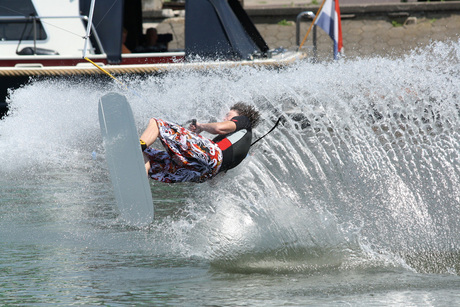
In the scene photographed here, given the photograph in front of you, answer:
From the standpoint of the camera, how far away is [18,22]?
10703mm

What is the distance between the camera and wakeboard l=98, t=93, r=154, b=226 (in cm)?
529

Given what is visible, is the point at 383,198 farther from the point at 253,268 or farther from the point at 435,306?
the point at 435,306

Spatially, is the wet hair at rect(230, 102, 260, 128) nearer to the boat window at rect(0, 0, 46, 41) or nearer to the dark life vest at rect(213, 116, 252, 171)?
the dark life vest at rect(213, 116, 252, 171)

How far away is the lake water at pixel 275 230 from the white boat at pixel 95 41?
2.05 m

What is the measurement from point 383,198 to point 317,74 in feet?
12.1

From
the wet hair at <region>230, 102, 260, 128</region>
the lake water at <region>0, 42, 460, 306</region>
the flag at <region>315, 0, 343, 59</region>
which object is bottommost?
the lake water at <region>0, 42, 460, 306</region>

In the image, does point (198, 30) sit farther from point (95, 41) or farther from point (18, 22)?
point (18, 22)

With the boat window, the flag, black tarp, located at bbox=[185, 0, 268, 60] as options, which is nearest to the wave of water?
black tarp, located at bbox=[185, 0, 268, 60]

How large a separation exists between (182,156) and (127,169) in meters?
0.45

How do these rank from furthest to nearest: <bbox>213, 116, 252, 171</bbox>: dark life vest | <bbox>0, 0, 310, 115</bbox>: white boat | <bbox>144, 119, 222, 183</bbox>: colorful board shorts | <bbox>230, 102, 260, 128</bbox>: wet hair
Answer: <bbox>0, 0, 310, 115</bbox>: white boat, <bbox>230, 102, 260, 128</bbox>: wet hair, <bbox>213, 116, 252, 171</bbox>: dark life vest, <bbox>144, 119, 222, 183</bbox>: colorful board shorts

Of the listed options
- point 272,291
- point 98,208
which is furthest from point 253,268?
point 98,208

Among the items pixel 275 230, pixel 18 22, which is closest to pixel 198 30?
pixel 18 22

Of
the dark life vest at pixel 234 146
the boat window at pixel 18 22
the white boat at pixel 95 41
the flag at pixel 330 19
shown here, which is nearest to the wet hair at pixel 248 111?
the dark life vest at pixel 234 146

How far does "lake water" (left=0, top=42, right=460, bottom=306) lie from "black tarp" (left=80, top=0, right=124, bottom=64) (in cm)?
248
